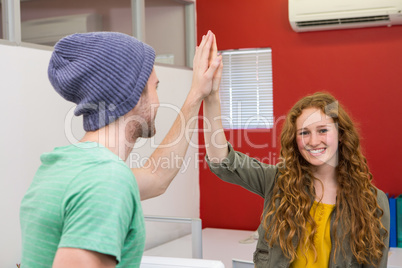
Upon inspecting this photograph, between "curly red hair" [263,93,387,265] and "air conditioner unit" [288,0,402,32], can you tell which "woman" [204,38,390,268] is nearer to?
"curly red hair" [263,93,387,265]

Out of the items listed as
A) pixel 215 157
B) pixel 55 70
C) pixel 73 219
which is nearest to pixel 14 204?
pixel 215 157

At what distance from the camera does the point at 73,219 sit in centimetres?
79

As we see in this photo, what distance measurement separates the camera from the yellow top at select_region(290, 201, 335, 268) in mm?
1793

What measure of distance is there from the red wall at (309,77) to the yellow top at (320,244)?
1.78 meters

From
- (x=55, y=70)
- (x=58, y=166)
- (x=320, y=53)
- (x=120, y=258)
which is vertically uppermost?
(x=320, y=53)

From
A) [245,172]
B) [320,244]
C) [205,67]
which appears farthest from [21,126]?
[320,244]

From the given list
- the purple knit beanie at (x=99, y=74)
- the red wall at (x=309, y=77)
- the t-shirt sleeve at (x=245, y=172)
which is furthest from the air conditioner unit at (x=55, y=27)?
the purple knit beanie at (x=99, y=74)

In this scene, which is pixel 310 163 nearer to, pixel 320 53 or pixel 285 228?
pixel 285 228

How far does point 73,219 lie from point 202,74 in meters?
0.66

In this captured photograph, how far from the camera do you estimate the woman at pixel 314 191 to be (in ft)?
5.92

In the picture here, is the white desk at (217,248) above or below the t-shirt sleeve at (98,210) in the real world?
below

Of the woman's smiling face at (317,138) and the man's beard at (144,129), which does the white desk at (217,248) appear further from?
the man's beard at (144,129)

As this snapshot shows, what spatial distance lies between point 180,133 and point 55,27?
202 cm

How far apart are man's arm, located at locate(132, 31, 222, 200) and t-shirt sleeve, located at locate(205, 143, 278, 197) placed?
0.57 metres
